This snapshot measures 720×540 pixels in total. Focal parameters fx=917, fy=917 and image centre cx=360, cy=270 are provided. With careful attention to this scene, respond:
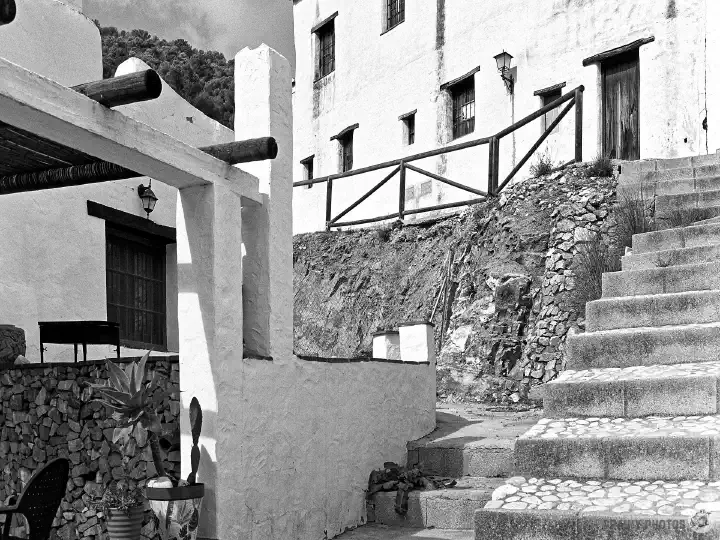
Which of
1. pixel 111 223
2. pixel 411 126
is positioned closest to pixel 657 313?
pixel 111 223

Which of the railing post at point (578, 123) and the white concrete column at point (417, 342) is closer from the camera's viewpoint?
the white concrete column at point (417, 342)

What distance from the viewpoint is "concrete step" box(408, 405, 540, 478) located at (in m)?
7.55

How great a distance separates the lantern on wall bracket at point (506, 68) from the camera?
1568cm

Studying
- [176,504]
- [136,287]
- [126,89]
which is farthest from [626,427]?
[136,287]

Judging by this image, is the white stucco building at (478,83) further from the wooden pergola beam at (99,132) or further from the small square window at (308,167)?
the wooden pergola beam at (99,132)

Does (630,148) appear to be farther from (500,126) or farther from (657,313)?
(657,313)

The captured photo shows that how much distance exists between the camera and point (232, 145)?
19.0ft

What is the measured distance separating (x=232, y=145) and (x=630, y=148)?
9.60 metres

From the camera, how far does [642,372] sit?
20.9ft

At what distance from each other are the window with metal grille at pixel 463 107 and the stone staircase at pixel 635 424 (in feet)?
30.4

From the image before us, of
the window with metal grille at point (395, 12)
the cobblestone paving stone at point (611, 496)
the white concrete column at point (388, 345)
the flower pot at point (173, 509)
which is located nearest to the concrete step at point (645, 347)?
the cobblestone paving stone at point (611, 496)

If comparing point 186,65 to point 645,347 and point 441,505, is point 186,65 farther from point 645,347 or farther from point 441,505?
point 645,347

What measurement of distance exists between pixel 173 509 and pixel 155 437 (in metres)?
0.47

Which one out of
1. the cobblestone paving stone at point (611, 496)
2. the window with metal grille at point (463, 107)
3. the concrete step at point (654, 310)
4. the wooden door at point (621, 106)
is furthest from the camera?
the window with metal grille at point (463, 107)
